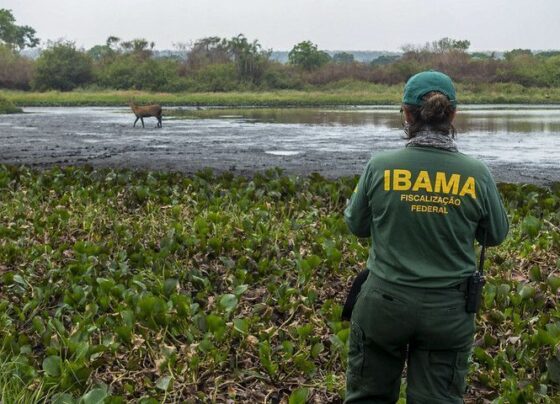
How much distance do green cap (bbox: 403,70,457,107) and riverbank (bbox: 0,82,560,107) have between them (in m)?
47.6

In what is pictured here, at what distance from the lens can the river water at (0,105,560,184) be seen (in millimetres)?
14219

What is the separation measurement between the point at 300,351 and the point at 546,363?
142 cm

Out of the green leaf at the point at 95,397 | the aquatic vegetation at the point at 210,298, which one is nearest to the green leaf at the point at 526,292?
the aquatic vegetation at the point at 210,298

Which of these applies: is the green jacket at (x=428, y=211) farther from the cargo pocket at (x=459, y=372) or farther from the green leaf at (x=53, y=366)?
the green leaf at (x=53, y=366)

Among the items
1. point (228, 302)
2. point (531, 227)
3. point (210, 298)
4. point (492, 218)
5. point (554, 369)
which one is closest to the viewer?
point (492, 218)

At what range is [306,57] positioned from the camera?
257ft

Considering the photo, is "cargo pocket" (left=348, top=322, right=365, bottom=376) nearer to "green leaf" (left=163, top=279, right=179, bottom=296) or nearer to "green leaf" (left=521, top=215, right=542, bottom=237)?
"green leaf" (left=163, top=279, right=179, bottom=296)

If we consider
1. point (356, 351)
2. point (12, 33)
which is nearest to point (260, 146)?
point (356, 351)

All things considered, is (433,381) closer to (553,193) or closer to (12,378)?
(12,378)

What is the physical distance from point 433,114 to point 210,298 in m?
2.80

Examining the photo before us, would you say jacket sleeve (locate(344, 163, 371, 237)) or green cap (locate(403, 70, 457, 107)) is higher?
green cap (locate(403, 70, 457, 107))

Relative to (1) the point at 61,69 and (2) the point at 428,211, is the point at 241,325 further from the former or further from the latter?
(1) the point at 61,69

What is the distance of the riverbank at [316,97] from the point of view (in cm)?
5281

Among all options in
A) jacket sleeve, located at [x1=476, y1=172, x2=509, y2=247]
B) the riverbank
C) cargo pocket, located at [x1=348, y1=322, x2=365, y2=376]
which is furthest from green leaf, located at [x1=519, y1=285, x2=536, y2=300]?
the riverbank
